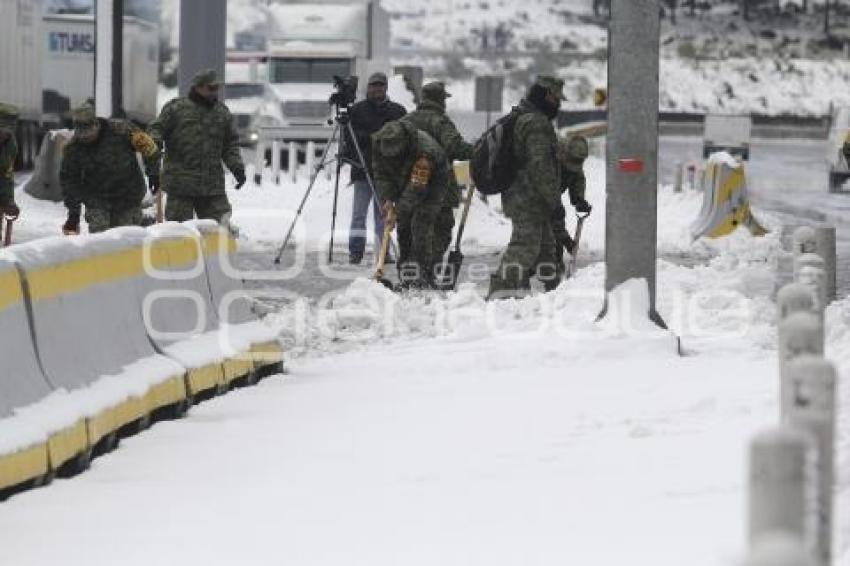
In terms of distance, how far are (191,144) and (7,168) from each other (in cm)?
192

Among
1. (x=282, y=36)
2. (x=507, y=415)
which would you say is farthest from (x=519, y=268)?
(x=282, y=36)

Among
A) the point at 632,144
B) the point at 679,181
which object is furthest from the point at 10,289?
the point at 679,181

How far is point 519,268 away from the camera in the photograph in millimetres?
16766

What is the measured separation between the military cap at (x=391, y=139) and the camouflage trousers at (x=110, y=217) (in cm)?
261

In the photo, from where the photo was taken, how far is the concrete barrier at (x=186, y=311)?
1184 centimetres

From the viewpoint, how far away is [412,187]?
61.3 feet

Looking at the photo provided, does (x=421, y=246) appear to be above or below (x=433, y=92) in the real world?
below

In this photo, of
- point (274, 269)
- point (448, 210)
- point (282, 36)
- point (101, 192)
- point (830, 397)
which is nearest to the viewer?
point (830, 397)

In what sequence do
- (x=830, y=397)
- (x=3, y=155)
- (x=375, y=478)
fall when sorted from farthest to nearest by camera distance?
(x=3, y=155) → (x=375, y=478) → (x=830, y=397)

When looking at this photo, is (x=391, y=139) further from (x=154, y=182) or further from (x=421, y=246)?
(x=154, y=182)

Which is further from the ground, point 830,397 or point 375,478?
point 830,397

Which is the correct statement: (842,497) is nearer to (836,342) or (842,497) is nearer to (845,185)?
(836,342)

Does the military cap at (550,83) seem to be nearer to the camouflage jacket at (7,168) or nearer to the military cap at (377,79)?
the camouflage jacket at (7,168)

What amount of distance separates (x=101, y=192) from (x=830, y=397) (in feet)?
37.4
